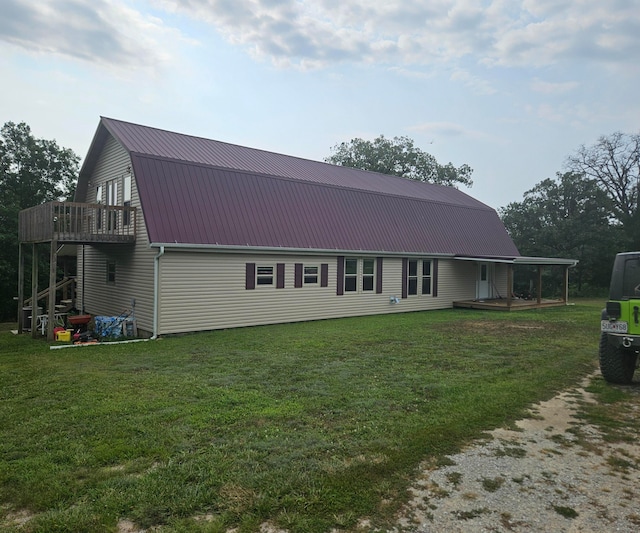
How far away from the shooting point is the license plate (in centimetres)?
636

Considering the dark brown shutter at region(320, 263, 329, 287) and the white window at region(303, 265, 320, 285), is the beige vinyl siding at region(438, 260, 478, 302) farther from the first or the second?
the white window at region(303, 265, 320, 285)

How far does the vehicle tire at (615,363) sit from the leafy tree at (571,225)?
79.7 feet

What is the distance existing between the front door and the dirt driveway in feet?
57.7

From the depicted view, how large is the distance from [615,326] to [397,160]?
32077 mm

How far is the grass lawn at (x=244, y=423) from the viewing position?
10.1 feet

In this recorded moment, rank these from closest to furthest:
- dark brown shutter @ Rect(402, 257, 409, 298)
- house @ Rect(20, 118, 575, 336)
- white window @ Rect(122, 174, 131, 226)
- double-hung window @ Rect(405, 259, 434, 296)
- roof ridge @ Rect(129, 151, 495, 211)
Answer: house @ Rect(20, 118, 575, 336)
roof ridge @ Rect(129, 151, 495, 211)
white window @ Rect(122, 174, 131, 226)
dark brown shutter @ Rect(402, 257, 409, 298)
double-hung window @ Rect(405, 259, 434, 296)

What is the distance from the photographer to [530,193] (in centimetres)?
3191

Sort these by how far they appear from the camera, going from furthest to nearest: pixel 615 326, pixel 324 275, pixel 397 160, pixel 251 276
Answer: pixel 397 160 → pixel 324 275 → pixel 251 276 → pixel 615 326

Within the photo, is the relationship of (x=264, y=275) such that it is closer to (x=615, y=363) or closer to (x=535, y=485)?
(x=615, y=363)

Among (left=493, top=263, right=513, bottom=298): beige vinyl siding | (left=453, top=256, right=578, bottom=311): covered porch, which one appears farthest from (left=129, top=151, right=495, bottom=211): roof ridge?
(left=493, top=263, right=513, bottom=298): beige vinyl siding

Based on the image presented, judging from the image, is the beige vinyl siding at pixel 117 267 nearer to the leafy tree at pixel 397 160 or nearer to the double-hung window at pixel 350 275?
the double-hung window at pixel 350 275

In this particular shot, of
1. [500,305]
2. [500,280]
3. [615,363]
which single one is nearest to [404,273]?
[500,305]

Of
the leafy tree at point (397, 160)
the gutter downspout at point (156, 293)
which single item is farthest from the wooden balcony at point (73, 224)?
the leafy tree at point (397, 160)

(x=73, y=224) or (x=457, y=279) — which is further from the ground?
(x=73, y=224)
